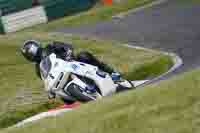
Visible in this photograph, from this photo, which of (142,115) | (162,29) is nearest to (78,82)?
(142,115)

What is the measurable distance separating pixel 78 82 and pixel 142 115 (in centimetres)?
360

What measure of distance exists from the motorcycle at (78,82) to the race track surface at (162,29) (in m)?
3.73

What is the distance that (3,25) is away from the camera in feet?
87.2

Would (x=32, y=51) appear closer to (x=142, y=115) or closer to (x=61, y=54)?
(x=61, y=54)

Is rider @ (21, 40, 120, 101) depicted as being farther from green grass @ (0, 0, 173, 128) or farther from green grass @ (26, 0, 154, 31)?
green grass @ (26, 0, 154, 31)

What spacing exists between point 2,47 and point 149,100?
1256cm

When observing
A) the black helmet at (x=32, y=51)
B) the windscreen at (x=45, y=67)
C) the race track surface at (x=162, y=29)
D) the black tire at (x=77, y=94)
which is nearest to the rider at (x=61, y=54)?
the black helmet at (x=32, y=51)

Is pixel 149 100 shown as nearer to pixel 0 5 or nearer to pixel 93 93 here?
pixel 93 93

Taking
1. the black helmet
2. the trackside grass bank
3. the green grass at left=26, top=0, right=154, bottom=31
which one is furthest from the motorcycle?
the green grass at left=26, top=0, right=154, bottom=31

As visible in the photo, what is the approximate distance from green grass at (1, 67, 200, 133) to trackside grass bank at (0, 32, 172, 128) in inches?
173

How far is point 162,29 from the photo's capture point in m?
19.2

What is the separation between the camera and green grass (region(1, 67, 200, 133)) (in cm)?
523

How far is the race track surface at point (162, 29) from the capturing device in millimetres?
15578

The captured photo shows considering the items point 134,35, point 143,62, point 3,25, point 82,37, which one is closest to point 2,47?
point 82,37
